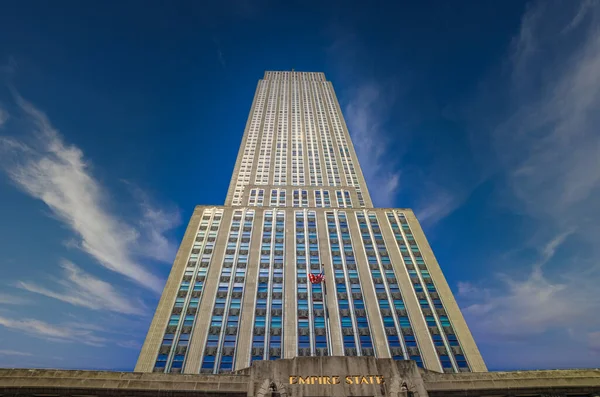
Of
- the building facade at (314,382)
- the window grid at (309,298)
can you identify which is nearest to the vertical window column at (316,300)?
the window grid at (309,298)

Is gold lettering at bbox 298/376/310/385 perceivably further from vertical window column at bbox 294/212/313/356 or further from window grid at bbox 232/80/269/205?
window grid at bbox 232/80/269/205

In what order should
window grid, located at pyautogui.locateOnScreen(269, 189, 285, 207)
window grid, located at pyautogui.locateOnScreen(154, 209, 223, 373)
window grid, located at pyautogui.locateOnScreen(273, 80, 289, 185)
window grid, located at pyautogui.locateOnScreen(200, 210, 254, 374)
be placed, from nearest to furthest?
window grid, located at pyautogui.locateOnScreen(154, 209, 223, 373) < window grid, located at pyautogui.locateOnScreen(200, 210, 254, 374) < window grid, located at pyautogui.locateOnScreen(269, 189, 285, 207) < window grid, located at pyautogui.locateOnScreen(273, 80, 289, 185)

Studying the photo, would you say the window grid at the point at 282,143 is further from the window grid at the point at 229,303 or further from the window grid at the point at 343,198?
the window grid at the point at 229,303

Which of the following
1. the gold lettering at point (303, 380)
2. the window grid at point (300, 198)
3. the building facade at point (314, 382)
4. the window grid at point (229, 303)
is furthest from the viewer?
the window grid at point (300, 198)

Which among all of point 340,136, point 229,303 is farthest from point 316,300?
point 340,136

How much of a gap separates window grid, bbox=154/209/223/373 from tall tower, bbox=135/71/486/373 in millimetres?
168

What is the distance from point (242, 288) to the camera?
52.9m

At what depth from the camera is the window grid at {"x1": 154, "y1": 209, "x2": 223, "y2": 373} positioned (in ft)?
139

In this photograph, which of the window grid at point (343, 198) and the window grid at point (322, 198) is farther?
the window grid at point (343, 198)

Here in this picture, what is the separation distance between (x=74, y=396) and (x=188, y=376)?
283 inches

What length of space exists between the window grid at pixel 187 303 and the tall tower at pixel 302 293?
168 millimetres

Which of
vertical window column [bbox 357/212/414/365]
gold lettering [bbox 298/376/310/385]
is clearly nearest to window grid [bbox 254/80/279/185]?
vertical window column [bbox 357/212/414/365]

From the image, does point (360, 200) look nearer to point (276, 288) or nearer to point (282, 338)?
point (276, 288)

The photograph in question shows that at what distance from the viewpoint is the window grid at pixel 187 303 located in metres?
42.3
